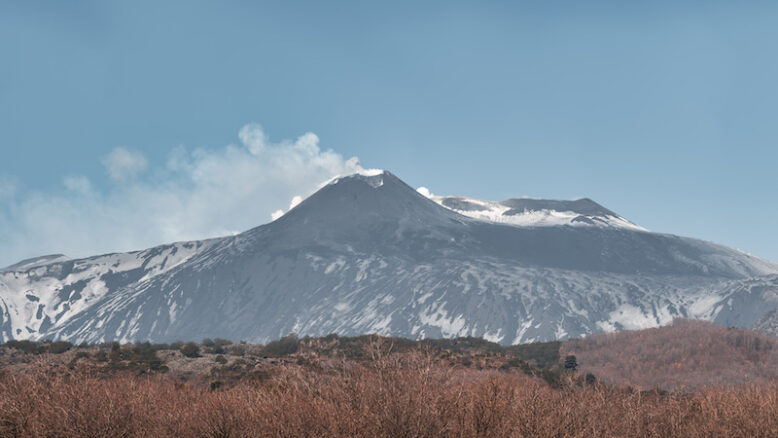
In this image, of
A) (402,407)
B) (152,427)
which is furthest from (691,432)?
(152,427)

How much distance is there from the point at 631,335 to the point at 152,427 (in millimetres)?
124438

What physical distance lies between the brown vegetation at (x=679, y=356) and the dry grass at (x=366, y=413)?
73.4 m

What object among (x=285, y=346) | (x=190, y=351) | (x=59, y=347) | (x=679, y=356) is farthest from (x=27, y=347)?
(x=679, y=356)

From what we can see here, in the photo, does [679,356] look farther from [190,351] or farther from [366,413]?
[366,413]

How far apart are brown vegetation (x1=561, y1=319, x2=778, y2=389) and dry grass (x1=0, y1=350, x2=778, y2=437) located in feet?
241

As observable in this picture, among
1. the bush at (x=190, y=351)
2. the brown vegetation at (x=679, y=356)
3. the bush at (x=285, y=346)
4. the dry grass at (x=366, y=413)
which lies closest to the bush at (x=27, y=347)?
the bush at (x=190, y=351)

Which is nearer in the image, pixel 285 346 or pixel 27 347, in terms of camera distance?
pixel 27 347

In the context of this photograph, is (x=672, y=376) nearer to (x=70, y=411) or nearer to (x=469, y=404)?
(x=469, y=404)

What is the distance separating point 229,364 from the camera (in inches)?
2403

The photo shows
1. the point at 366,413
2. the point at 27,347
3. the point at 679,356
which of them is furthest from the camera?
the point at 679,356

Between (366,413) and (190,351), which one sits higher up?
(366,413)

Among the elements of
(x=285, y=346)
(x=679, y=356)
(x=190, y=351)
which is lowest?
(x=679, y=356)

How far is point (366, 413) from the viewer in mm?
20422

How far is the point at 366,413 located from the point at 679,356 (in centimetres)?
10570
